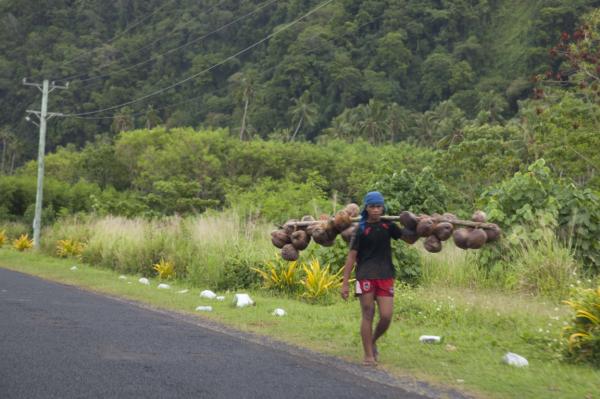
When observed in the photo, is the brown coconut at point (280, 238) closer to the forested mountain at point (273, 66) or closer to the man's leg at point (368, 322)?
the man's leg at point (368, 322)

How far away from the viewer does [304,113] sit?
87938 millimetres

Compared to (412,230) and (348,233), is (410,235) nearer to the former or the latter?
(412,230)

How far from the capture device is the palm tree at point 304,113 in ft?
287

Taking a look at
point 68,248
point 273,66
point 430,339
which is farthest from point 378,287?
point 273,66

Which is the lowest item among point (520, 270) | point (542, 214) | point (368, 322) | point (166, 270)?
point (166, 270)

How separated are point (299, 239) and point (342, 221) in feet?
2.36

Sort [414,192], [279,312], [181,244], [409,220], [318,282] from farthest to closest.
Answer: [181,244] → [414,192] → [318,282] → [279,312] → [409,220]

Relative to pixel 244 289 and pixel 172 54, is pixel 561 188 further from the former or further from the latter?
pixel 172 54

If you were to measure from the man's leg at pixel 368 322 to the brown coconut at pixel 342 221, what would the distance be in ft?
Result: 2.95

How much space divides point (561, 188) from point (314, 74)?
85144 mm

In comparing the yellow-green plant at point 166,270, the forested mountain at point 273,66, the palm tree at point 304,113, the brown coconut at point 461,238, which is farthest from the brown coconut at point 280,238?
the palm tree at point 304,113

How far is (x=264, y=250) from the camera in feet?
53.5

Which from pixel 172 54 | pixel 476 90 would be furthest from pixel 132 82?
pixel 476 90

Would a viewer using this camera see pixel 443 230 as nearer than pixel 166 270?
Yes
